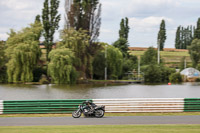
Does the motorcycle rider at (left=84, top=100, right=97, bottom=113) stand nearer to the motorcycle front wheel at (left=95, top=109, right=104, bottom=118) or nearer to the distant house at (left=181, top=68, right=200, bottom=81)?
the motorcycle front wheel at (left=95, top=109, right=104, bottom=118)

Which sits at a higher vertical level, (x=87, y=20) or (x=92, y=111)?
(x=87, y=20)

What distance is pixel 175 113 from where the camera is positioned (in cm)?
2138

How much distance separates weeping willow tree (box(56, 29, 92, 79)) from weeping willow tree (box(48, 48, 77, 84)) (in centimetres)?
369

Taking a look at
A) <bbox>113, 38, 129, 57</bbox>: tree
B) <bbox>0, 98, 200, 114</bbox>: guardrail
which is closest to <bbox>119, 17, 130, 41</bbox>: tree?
Answer: <bbox>113, 38, 129, 57</bbox>: tree

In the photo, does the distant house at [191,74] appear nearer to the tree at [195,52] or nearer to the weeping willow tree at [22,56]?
the tree at [195,52]

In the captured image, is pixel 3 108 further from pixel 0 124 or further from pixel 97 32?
pixel 97 32

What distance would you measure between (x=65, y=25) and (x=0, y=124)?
64.3 metres

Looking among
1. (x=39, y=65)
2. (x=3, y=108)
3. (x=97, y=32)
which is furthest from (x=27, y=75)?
(x=3, y=108)

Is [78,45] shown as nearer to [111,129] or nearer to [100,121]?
Answer: [100,121]

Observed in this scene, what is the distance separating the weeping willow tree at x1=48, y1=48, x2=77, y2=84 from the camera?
67.8m

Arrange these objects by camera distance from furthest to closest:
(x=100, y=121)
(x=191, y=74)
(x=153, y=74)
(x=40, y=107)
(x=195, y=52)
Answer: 1. (x=195, y=52)
2. (x=191, y=74)
3. (x=153, y=74)
4. (x=40, y=107)
5. (x=100, y=121)

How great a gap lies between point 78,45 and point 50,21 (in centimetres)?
1143

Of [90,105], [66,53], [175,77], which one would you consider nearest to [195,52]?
[175,77]

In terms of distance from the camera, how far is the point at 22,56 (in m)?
68.9
